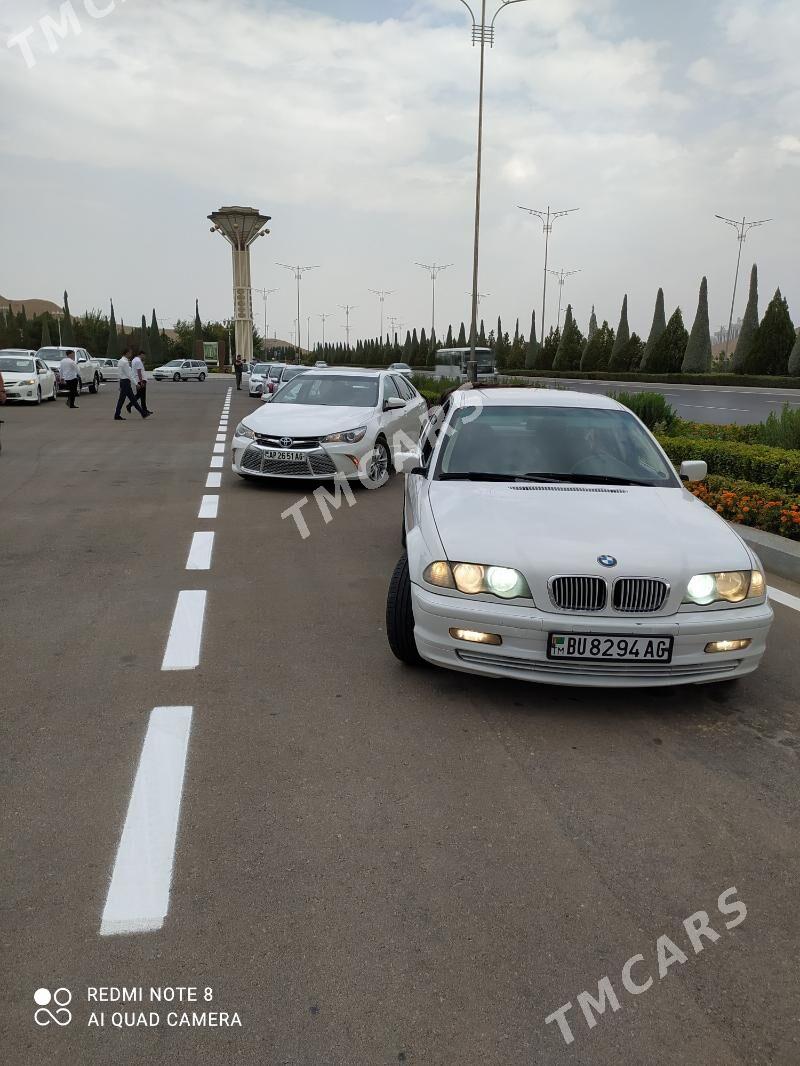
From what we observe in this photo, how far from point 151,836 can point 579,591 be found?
6.80 feet

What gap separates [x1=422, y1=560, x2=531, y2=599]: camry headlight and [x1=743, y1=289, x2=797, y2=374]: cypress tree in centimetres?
4548

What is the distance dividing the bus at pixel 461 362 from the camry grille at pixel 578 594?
130 ft

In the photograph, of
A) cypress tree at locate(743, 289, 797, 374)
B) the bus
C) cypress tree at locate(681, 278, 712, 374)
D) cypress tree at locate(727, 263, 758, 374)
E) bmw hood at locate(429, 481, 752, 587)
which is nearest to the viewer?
bmw hood at locate(429, 481, 752, 587)

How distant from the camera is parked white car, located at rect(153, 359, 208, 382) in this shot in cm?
5931

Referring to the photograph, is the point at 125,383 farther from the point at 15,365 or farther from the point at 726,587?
the point at 726,587

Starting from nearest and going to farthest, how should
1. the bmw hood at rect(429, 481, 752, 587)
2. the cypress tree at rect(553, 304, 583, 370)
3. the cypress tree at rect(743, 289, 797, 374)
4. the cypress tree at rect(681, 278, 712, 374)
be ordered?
the bmw hood at rect(429, 481, 752, 587), the cypress tree at rect(743, 289, 797, 374), the cypress tree at rect(681, 278, 712, 374), the cypress tree at rect(553, 304, 583, 370)

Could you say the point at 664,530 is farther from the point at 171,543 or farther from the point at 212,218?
the point at 212,218

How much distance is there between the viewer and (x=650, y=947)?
256 centimetres

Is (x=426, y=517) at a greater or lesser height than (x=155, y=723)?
greater

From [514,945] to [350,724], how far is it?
5.21ft

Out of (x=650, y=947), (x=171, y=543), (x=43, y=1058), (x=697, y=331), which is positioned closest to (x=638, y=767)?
(x=650, y=947)

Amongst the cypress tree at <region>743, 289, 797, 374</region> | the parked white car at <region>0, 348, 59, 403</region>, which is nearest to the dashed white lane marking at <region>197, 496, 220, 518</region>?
the parked white car at <region>0, 348, 59, 403</region>

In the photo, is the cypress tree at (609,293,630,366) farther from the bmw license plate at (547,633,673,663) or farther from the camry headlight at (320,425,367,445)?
the bmw license plate at (547,633,673,663)

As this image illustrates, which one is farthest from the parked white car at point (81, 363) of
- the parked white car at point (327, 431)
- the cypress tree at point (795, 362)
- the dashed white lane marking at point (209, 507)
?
the cypress tree at point (795, 362)
